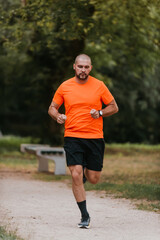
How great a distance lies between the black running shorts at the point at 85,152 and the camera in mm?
6734

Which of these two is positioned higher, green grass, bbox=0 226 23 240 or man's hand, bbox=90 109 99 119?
Answer: man's hand, bbox=90 109 99 119

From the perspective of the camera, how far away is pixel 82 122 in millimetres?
6676

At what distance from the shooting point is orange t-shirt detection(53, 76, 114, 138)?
6.67 m

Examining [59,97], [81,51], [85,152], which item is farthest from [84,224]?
[81,51]

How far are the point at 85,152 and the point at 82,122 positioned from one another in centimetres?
43

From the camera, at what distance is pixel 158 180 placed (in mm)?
12445

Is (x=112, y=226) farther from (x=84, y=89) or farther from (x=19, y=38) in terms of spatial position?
(x=19, y=38)

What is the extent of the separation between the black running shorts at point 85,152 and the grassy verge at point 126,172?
1927 mm

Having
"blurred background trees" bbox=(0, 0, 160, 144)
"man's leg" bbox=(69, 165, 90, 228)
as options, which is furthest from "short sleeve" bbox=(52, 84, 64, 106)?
"blurred background trees" bbox=(0, 0, 160, 144)

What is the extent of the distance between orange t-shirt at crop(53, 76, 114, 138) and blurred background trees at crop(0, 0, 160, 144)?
6.19 metres

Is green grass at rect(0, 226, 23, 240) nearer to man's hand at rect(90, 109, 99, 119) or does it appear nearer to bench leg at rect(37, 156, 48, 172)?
man's hand at rect(90, 109, 99, 119)

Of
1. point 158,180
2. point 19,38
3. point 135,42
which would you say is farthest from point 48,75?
point 158,180

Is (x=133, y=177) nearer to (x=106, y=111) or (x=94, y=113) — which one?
(x=106, y=111)

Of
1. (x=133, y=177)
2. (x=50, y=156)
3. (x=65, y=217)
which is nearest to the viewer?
(x=65, y=217)
